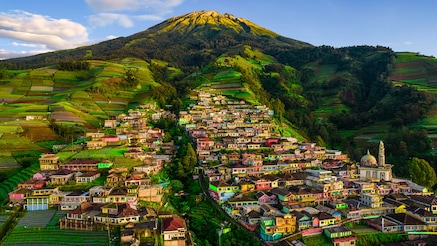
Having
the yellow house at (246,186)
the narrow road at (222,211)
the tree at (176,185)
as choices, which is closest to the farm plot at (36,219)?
the tree at (176,185)

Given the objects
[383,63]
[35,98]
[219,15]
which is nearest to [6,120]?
[35,98]

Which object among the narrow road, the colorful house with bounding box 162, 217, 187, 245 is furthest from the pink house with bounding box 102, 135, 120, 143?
the colorful house with bounding box 162, 217, 187, 245

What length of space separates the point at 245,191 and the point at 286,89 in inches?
2155

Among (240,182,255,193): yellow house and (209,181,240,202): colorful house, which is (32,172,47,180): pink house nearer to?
(209,181,240,202): colorful house

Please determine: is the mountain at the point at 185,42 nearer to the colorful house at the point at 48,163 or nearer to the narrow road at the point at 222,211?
the colorful house at the point at 48,163

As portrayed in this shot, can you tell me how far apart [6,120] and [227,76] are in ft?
156

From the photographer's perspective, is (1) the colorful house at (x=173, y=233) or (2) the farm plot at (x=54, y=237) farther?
(1) the colorful house at (x=173, y=233)

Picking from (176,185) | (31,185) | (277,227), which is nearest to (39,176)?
(31,185)

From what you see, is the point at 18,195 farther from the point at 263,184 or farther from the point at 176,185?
the point at 263,184

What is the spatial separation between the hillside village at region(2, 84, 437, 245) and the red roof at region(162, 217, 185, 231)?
74 mm

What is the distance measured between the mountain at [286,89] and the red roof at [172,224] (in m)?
29.1

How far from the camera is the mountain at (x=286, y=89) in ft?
194

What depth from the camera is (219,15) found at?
195875 mm

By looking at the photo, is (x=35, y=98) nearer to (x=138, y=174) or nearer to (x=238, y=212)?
(x=138, y=174)
